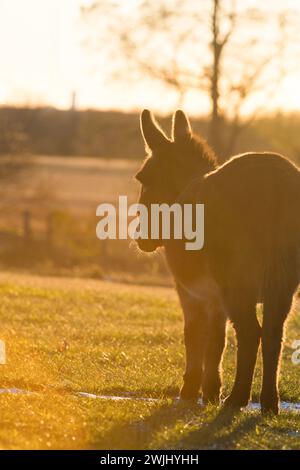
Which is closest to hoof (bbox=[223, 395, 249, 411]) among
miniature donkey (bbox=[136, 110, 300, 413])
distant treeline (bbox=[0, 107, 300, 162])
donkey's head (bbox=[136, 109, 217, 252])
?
miniature donkey (bbox=[136, 110, 300, 413])

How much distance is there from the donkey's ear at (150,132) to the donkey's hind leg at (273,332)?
2.00 metres

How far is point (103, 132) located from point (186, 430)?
107 feet

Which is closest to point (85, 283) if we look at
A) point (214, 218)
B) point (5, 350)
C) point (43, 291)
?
point (43, 291)

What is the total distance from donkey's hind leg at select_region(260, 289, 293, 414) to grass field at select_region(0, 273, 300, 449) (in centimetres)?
36

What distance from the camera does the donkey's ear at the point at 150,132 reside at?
875cm

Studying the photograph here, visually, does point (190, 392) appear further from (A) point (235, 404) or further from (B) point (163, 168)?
(B) point (163, 168)

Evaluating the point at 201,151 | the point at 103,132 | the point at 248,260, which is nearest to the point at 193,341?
the point at 248,260

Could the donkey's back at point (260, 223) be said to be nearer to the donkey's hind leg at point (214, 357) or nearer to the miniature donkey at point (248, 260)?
the miniature donkey at point (248, 260)

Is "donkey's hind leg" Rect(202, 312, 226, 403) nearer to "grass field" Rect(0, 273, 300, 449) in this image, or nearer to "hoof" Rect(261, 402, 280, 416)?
"grass field" Rect(0, 273, 300, 449)

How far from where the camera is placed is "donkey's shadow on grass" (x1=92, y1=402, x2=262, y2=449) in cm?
680

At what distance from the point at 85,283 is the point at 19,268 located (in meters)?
5.59
